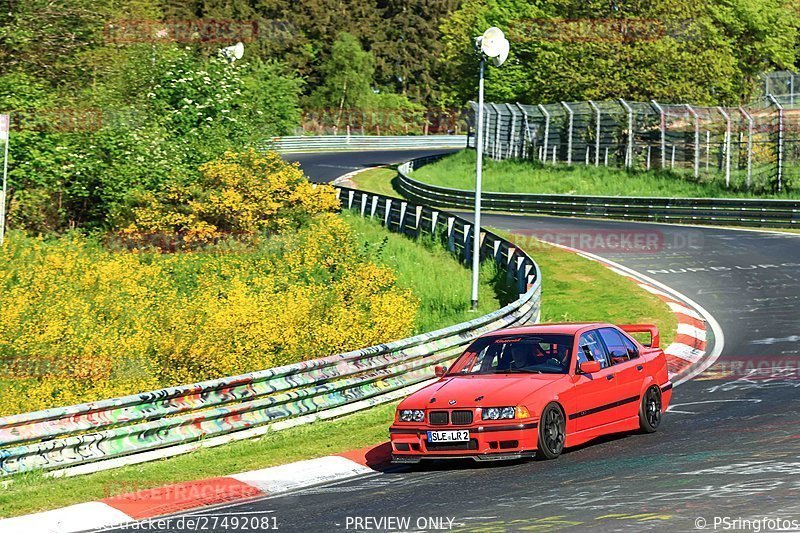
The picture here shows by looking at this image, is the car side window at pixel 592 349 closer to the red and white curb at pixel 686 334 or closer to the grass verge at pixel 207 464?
the grass verge at pixel 207 464

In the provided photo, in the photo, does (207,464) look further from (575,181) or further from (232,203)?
(575,181)

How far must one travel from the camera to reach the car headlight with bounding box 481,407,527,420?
37.7ft

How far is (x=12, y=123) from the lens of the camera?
29.1 metres

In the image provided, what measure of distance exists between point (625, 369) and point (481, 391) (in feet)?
7.01

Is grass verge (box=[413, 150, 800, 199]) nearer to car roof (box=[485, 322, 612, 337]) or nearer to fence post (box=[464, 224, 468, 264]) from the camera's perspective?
fence post (box=[464, 224, 468, 264])

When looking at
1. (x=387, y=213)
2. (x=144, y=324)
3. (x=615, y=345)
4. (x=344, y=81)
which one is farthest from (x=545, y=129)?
(x=344, y=81)

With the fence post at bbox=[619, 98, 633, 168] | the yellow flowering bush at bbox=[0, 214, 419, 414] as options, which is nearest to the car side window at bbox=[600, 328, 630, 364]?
the yellow flowering bush at bbox=[0, 214, 419, 414]

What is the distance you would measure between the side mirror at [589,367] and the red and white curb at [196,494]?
7.79ft

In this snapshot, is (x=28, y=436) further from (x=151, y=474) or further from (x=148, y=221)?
(x=148, y=221)

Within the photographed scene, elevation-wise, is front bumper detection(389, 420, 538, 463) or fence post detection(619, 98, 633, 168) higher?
fence post detection(619, 98, 633, 168)

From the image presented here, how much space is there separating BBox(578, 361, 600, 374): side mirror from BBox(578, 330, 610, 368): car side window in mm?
254

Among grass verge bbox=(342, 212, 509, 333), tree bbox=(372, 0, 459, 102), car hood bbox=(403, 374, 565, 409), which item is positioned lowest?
grass verge bbox=(342, 212, 509, 333)

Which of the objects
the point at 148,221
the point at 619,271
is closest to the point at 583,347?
the point at 619,271

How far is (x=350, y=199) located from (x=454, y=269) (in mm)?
12484
